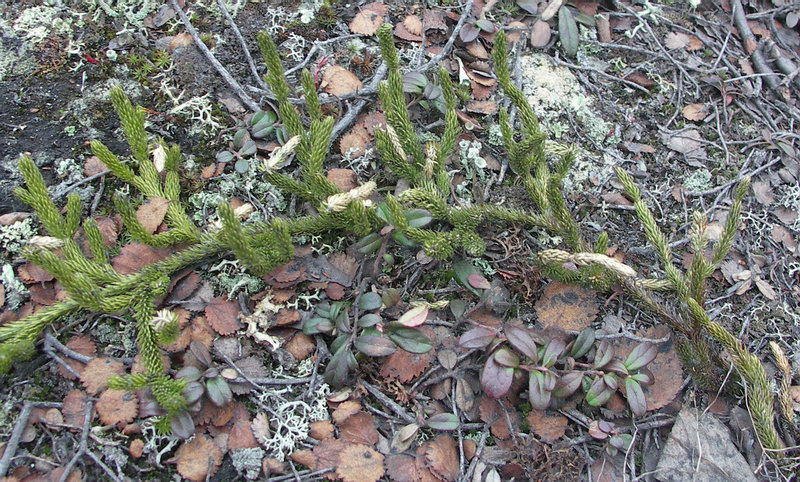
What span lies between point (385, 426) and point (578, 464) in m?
0.83

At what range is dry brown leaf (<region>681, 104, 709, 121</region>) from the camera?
3514 millimetres

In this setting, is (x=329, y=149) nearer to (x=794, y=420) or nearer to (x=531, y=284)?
(x=531, y=284)

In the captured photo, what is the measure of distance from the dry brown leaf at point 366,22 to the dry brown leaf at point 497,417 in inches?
86.9

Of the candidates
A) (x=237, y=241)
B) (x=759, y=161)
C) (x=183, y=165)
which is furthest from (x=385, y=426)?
(x=759, y=161)

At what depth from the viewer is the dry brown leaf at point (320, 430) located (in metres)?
2.43

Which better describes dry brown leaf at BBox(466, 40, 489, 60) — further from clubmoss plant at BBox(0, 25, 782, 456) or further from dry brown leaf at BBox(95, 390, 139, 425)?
dry brown leaf at BBox(95, 390, 139, 425)

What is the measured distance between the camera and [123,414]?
7.64ft

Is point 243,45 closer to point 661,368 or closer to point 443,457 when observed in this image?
point 443,457

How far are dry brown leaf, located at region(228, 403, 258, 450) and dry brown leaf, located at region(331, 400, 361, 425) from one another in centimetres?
34

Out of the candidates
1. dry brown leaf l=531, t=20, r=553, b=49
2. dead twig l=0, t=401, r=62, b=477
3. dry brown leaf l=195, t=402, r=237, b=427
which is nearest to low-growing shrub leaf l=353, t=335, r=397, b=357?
dry brown leaf l=195, t=402, r=237, b=427

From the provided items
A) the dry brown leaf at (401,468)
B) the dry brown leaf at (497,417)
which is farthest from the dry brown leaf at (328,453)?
the dry brown leaf at (497,417)

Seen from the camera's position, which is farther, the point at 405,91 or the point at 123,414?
the point at 405,91

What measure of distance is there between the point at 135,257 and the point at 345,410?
1.19 metres

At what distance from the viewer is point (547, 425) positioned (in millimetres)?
2529
